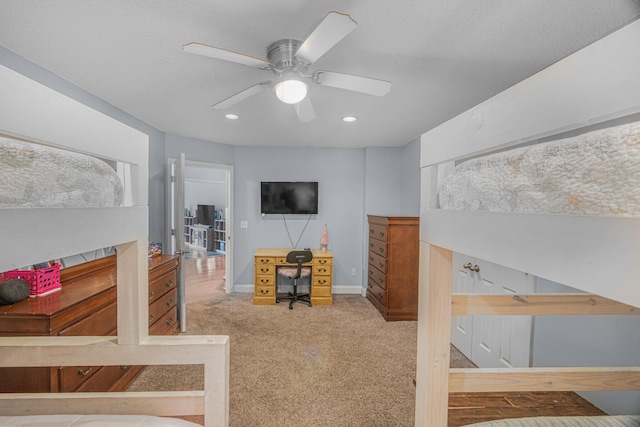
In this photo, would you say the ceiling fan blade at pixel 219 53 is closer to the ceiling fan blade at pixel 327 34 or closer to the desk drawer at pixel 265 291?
the ceiling fan blade at pixel 327 34

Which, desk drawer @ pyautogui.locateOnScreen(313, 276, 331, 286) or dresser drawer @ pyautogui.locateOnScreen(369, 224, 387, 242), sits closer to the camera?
dresser drawer @ pyautogui.locateOnScreen(369, 224, 387, 242)

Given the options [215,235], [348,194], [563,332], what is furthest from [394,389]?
[215,235]

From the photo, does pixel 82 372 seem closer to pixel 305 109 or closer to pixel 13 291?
pixel 13 291

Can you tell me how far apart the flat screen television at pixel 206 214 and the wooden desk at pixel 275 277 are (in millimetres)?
5204

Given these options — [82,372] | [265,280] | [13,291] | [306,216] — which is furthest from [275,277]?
[13,291]

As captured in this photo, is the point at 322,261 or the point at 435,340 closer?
the point at 435,340

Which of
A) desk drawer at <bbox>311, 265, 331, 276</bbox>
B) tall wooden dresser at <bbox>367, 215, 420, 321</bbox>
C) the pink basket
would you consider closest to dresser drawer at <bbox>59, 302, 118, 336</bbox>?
the pink basket

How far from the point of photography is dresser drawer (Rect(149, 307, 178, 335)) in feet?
8.53

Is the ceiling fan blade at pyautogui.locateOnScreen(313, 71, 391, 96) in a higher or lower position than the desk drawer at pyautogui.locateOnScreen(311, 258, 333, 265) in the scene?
higher

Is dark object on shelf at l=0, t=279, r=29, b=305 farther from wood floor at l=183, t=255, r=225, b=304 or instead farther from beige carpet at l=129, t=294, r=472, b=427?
wood floor at l=183, t=255, r=225, b=304

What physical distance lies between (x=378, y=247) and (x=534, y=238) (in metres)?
3.34

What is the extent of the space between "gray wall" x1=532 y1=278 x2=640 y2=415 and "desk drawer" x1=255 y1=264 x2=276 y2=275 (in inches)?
118

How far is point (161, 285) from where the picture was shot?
2.77 metres

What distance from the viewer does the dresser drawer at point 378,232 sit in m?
3.66
